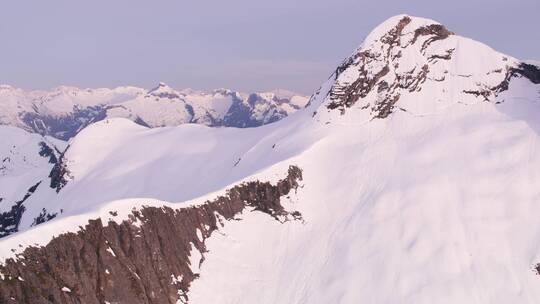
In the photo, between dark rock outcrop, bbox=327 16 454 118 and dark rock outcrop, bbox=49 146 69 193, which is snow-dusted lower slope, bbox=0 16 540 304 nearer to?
dark rock outcrop, bbox=327 16 454 118

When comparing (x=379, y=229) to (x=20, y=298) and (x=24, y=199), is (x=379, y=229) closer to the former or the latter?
(x=20, y=298)

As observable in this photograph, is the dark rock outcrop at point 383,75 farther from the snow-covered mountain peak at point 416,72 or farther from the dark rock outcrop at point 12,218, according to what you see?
the dark rock outcrop at point 12,218

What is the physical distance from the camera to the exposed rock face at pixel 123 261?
47250mm

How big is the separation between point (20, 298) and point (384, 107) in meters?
74.3

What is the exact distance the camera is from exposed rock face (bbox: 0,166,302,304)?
47250 mm

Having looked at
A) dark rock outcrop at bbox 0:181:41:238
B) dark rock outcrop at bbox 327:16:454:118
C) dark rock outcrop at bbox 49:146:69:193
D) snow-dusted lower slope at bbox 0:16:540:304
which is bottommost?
dark rock outcrop at bbox 0:181:41:238

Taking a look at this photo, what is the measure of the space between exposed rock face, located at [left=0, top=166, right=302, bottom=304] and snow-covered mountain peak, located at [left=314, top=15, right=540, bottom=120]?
4251 cm

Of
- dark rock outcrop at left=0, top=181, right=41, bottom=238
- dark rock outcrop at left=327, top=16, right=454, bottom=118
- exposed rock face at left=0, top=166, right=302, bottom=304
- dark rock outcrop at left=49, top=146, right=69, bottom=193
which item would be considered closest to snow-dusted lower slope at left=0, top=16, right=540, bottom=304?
exposed rock face at left=0, top=166, right=302, bottom=304

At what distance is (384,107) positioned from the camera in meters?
A: 104

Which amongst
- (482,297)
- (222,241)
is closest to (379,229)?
(482,297)

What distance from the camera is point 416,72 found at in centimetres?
10725

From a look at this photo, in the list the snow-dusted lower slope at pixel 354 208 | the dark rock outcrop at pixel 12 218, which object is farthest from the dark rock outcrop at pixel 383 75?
the dark rock outcrop at pixel 12 218

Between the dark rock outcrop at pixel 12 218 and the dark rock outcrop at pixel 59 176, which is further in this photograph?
the dark rock outcrop at pixel 59 176

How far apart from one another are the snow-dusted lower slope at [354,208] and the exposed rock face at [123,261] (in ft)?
0.49
